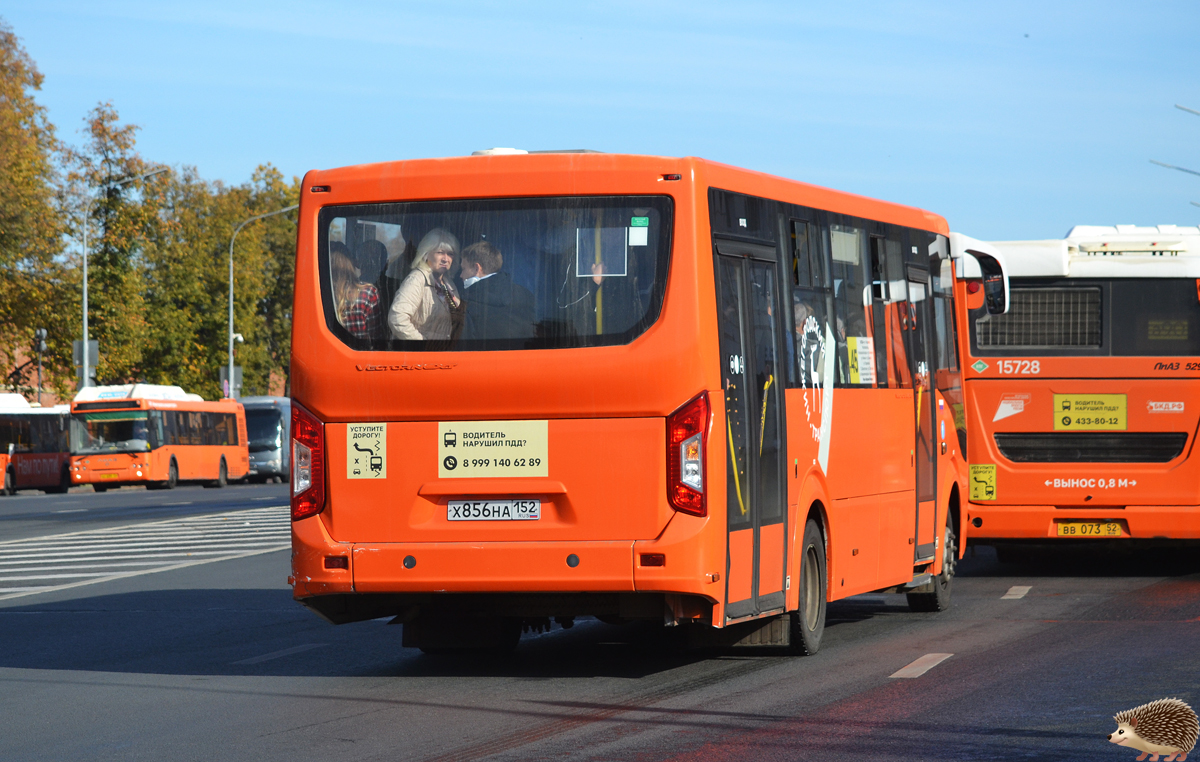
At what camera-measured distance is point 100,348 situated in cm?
6381

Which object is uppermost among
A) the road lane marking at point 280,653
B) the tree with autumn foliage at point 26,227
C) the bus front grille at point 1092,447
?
the tree with autumn foliage at point 26,227

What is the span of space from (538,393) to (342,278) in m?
1.39

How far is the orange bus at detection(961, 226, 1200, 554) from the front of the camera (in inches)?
674

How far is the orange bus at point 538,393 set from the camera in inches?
381

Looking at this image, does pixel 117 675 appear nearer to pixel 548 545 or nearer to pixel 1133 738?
pixel 548 545

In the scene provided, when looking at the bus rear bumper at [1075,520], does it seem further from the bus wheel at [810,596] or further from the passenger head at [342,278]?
the passenger head at [342,278]

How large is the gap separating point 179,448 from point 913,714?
4944 centimetres

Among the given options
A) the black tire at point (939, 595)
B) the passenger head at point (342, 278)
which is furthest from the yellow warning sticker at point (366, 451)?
the black tire at point (939, 595)

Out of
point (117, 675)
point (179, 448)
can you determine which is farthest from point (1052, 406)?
point (179, 448)

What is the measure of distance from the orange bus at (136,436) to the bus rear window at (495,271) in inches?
1734

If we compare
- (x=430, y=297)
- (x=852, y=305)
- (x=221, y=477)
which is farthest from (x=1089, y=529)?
(x=221, y=477)

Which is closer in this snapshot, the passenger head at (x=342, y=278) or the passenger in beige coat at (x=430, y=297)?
the passenger in beige coat at (x=430, y=297)

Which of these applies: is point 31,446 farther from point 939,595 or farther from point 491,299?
point 491,299

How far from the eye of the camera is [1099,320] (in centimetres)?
1747
